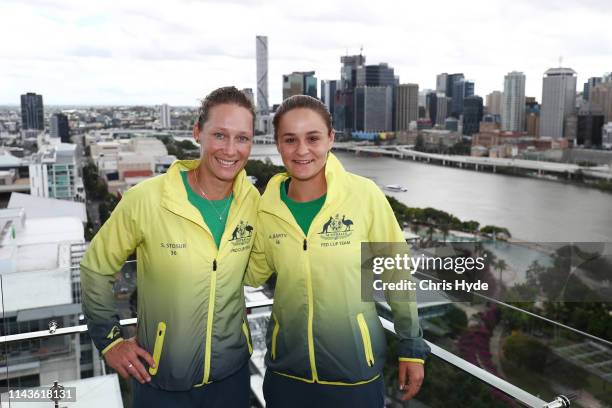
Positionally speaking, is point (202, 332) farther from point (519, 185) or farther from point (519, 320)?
point (519, 185)

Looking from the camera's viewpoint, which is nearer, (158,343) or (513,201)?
(158,343)

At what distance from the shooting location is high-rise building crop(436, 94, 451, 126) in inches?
1332

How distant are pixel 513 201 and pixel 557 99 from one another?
578 inches

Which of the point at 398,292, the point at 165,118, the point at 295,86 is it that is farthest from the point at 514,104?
the point at 398,292

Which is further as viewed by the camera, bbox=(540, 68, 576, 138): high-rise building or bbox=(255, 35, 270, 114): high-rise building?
bbox=(540, 68, 576, 138): high-rise building

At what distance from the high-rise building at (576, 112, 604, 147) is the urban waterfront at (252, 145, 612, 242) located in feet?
26.1

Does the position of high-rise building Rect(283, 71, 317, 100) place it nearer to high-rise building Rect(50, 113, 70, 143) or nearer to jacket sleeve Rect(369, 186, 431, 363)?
jacket sleeve Rect(369, 186, 431, 363)

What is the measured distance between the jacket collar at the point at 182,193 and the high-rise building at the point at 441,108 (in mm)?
34231

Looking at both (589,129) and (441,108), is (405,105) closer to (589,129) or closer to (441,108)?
(441,108)

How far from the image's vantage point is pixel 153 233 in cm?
52

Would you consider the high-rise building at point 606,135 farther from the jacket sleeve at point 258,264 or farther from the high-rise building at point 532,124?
the jacket sleeve at point 258,264

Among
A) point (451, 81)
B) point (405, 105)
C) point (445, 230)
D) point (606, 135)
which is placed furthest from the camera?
point (451, 81)

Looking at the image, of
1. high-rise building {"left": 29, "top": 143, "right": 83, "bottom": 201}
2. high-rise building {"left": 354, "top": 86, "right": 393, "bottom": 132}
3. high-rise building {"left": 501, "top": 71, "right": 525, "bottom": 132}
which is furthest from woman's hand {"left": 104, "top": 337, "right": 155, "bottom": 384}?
high-rise building {"left": 501, "top": 71, "right": 525, "bottom": 132}

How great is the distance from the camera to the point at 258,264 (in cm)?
59
